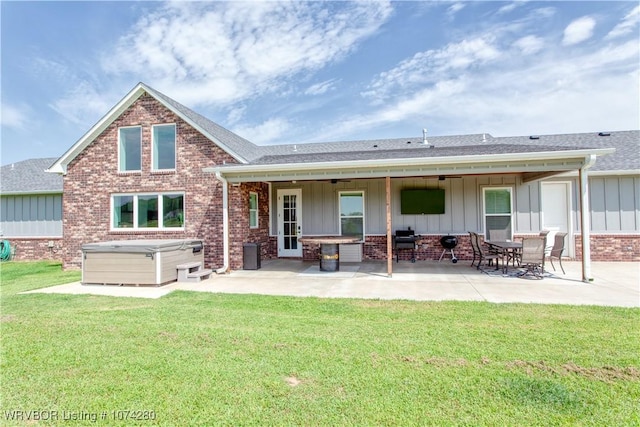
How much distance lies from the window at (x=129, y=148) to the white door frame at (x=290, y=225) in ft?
16.2

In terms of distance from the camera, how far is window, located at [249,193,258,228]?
11203mm

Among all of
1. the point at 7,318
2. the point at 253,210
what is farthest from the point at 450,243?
the point at 7,318

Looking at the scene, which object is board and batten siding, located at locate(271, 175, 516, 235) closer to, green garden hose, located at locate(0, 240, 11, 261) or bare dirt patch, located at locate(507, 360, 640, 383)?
bare dirt patch, located at locate(507, 360, 640, 383)

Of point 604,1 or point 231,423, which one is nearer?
point 231,423

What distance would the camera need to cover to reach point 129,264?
7973mm

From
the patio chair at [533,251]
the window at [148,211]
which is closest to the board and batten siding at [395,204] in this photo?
the patio chair at [533,251]

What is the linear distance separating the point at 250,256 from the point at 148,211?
3.78 meters

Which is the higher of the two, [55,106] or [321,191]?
[55,106]

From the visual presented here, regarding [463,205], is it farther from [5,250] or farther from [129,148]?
[5,250]

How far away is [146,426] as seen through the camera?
247cm

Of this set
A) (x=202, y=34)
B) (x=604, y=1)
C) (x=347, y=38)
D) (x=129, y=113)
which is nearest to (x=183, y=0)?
(x=202, y=34)

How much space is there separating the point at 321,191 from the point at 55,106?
599 inches

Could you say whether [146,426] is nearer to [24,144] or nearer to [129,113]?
[129,113]

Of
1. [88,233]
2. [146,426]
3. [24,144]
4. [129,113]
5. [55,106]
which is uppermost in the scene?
[55,106]
